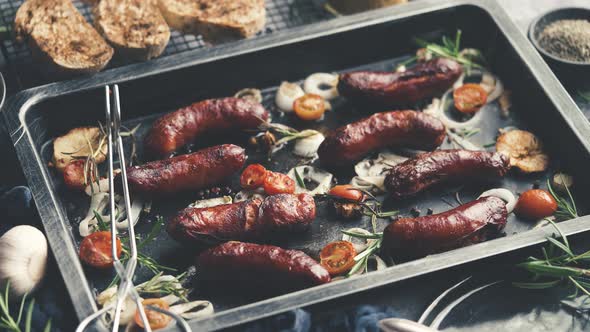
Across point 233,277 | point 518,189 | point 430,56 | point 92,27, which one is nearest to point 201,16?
point 92,27

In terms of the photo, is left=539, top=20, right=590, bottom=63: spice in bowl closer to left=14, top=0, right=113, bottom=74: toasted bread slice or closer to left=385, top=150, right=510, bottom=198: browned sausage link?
left=385, top=150, right=510, bottom=198: browned sausage link

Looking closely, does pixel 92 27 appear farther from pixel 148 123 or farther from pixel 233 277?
pixel 233 277

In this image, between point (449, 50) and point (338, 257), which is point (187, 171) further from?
point (449, 50)

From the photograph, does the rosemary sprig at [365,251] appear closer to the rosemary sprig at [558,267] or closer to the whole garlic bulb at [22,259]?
the rosemary sprig at [558,267]

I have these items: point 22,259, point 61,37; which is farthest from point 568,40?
point 22,259

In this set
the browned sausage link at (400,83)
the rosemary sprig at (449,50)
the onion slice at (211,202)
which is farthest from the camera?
the rosemary sprig at (449,50)

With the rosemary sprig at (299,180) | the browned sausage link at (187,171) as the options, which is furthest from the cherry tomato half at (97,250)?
the rosemary sprig at (299,180)
